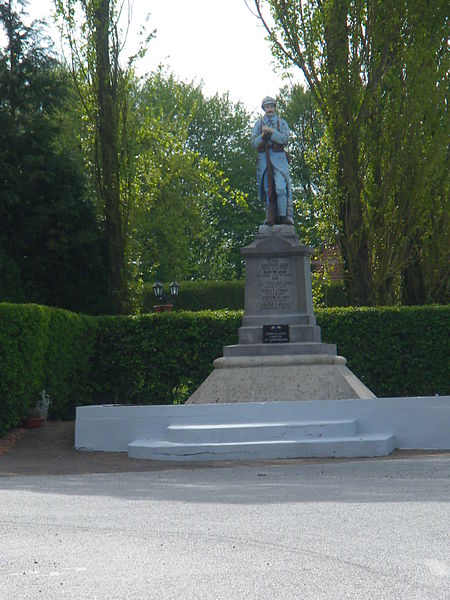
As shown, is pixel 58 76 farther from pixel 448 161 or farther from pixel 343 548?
pixel 343 548

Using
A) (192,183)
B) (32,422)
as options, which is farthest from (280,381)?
(192,183)

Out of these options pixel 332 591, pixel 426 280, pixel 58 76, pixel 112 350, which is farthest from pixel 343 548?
pixel 58 76

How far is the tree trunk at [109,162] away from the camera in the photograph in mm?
24281

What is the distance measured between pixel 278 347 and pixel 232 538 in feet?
33.0

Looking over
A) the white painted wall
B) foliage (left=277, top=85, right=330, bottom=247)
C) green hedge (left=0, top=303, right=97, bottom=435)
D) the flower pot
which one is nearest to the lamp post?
foliage (left=277, top=85, right=330, bottom=247)

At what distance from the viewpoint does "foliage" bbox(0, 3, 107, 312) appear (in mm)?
23484


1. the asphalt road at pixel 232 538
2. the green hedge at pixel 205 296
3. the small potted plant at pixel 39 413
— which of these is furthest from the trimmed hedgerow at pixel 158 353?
the green hedge at pixel 205 296

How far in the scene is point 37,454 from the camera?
1554 centimetres

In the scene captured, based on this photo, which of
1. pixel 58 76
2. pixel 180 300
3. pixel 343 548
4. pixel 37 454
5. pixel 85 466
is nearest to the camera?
pixel 343 548

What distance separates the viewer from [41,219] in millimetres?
23531

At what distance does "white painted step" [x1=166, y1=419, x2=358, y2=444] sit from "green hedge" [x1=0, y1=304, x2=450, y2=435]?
501 centimetres

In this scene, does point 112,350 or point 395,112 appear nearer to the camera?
point 112,350

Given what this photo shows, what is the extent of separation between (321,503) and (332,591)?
344cm

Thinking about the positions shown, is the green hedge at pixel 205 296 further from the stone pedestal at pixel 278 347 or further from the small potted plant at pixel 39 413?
the stone pedestal at pixel 278 347
